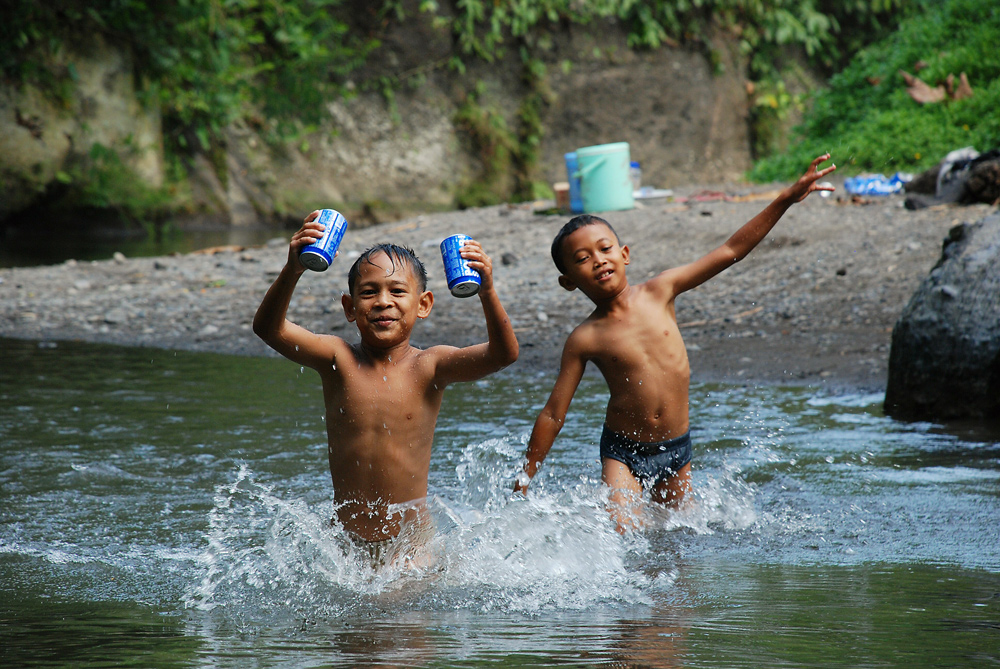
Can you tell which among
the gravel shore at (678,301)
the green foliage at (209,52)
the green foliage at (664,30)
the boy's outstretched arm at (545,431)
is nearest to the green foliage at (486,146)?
the green foliage at (664,30)

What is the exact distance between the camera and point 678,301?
757cm

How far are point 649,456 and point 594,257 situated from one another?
80 centimetres

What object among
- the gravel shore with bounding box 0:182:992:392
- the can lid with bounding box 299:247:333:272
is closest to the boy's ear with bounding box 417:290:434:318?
the can lid with bounding box 299:247:333:272

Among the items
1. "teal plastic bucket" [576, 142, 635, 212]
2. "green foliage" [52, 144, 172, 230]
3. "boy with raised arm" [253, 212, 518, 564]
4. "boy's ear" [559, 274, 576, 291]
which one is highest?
"green foliage" [52, 144, 172, 230]

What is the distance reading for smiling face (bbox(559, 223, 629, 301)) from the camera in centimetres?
359

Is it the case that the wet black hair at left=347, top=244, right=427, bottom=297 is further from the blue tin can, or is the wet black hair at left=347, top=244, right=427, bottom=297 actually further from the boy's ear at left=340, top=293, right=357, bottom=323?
the blue tin can

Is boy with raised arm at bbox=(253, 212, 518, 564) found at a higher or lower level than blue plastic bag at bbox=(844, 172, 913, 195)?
lower

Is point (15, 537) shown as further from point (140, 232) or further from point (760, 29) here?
point (760, 29)

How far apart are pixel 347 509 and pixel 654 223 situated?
21.9 feet

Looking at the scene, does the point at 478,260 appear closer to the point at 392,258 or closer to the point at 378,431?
the point at 392,258

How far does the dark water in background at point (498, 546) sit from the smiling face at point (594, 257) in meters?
0.80

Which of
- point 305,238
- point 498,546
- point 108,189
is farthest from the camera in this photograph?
point 108,189

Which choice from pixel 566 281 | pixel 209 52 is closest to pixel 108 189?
pixel 209 52

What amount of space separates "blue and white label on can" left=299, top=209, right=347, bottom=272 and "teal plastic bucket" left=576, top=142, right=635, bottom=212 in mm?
7140
